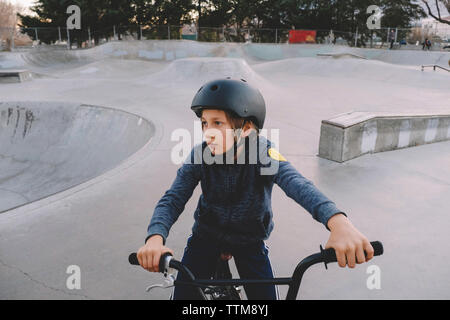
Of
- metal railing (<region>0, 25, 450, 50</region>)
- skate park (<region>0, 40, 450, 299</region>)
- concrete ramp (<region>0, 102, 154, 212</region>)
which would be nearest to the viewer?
skate park (<region>0, 40, 450, 299</region>)

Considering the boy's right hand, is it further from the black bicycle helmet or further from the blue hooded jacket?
the black bicycle helmet

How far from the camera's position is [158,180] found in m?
5.10

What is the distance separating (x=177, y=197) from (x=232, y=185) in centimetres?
31

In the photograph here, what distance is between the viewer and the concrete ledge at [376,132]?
5.88 m

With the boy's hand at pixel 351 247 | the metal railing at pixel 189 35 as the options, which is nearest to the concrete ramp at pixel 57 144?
the boy's hand at pixel 351 247

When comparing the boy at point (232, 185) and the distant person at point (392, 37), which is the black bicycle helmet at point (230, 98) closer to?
the boy at point (232, 185)

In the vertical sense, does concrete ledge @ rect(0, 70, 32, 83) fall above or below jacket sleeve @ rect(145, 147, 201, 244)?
above

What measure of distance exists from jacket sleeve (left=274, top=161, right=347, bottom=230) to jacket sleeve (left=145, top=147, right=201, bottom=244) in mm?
471

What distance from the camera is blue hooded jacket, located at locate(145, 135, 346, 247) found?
1.91 meters

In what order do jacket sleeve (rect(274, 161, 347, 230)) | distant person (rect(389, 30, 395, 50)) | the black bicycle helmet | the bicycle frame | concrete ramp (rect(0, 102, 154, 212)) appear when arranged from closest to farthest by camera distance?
the bicycle frame → jacket sleeve (rect(274, 161, 347, 230)) → the black bicycle helmet → concrete ramp (rect(0, 102, 154, 212)) → distant person (rect(389, 30, 395, 50))

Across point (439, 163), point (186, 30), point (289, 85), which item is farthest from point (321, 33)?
point (439, 163)

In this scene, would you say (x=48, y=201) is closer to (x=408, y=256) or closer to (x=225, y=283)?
(x=225, y=283)

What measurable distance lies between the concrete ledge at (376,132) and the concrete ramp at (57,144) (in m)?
4.19

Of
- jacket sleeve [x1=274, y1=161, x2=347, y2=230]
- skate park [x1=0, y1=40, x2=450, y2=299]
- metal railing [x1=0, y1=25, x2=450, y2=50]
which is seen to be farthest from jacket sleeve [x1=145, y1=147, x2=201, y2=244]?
metal railing [x1=0, y1=25, x2=450, y2=50]
